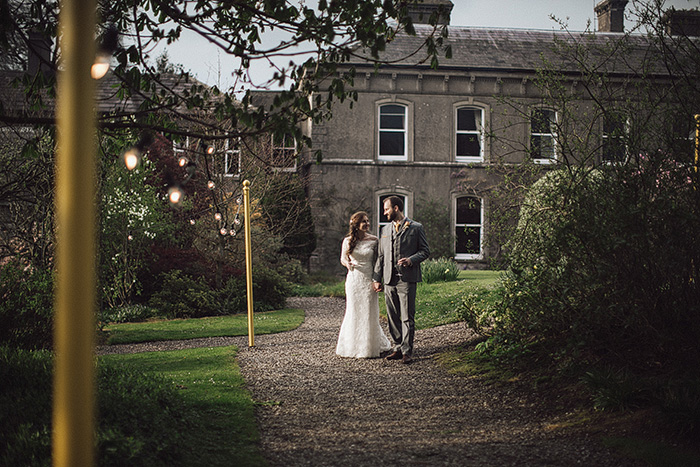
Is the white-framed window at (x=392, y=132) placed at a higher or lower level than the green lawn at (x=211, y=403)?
higher

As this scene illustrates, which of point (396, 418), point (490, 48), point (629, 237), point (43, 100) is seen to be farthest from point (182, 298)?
point (490, 48)

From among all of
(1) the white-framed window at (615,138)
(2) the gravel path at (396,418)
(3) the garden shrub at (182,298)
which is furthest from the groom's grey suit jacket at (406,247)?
(3) the garden shrub at (182,298)

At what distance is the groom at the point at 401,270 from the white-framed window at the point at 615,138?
265 cm

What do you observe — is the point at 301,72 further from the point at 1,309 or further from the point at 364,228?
the point at 1,309

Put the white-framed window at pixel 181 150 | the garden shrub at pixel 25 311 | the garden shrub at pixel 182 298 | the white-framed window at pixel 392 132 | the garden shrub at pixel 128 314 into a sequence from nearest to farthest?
1. the white-framed window at pixel 181 150
2. the garden shrub at pixel 25 311
3. the garden shrub at pixel 128 314
4. the garden shrub at pixel 182 298
5. the white-framed window at pixel 392 132

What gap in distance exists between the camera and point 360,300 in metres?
8.55

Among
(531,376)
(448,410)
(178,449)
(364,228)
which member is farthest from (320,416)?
(364,228)

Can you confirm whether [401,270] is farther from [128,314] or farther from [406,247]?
[128,314]

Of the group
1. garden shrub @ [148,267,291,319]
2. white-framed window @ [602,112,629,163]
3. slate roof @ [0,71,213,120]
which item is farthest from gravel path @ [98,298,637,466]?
garden shrub @ [148,267,291,319]

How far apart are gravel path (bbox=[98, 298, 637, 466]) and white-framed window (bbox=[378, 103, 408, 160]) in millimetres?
15014

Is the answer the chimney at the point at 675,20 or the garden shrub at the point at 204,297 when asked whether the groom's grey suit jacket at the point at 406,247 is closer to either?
the chimney at the point at 675,20

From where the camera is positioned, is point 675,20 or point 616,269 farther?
point 675,20

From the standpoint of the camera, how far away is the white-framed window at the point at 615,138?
5727 mm

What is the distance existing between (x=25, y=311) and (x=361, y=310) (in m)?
4.03
